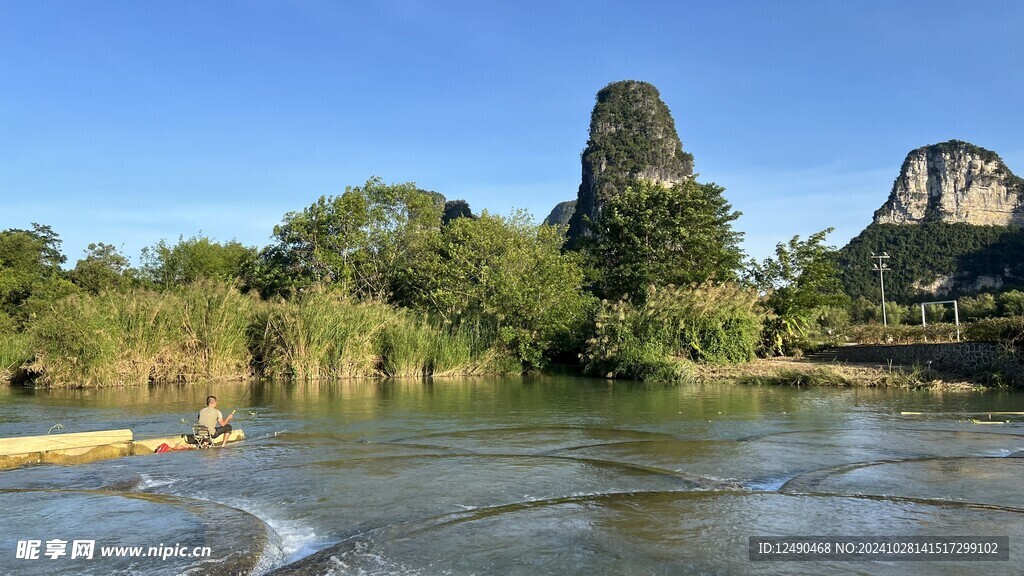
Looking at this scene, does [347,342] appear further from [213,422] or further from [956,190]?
[956,190]

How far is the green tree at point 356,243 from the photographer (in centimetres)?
3366

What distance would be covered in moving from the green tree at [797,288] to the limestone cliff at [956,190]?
74163 mm

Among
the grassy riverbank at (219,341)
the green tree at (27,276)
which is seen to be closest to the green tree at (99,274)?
the green tree at (27,276)

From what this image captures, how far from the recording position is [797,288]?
29484 mm

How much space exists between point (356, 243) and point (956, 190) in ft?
312

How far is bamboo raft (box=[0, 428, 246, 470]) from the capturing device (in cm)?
910

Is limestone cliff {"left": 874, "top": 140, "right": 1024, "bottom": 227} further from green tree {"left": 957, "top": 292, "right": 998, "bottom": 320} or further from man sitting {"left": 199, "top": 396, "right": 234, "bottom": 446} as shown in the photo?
man sitting {"left": 199, "top": 396, "right": 234, "bottom": 446}

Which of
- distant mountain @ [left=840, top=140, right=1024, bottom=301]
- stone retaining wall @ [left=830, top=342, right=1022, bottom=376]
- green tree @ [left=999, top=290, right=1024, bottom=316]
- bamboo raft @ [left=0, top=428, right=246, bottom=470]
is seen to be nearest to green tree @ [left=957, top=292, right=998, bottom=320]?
green tree @ [left=999, top=290, right=1024, bottom=316]

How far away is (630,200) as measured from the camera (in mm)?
34656

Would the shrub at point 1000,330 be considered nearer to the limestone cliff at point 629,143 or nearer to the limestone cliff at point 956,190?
the limestone cliff at point 629,143

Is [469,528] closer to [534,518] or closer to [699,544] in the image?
[534,518]

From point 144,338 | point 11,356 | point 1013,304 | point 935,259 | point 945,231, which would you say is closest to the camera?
point 144,338

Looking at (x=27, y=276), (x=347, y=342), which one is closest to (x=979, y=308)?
(x=347, y=342)

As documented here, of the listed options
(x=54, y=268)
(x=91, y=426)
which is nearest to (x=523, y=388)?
(x=91, y=426)
